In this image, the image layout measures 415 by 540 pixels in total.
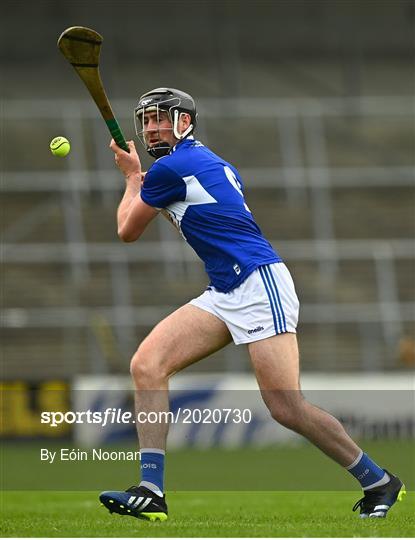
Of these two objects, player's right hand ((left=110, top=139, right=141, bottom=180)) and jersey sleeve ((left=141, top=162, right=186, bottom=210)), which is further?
player's right hand ((left=110, top=139, right=141, bottom=180))

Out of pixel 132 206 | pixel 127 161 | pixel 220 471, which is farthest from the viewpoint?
pixel 220 471

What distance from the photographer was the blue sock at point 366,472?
674 centimetres

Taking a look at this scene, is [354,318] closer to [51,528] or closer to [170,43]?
[170,43]

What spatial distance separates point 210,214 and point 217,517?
5.59 ft

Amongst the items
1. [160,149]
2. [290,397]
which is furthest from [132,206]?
[290,397]

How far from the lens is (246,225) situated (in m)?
6.84

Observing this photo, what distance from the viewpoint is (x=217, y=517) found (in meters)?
7.34

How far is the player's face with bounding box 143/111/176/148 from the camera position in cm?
700

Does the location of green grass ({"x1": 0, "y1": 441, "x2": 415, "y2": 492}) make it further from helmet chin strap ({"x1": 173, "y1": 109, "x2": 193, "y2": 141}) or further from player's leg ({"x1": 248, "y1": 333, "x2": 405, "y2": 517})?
helmet chin strap ({"x1": 173, "y1": 109, "x2": 193, "y2": 141})

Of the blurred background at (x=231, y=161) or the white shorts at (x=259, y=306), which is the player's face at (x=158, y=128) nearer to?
the white shorts at (x=259, y=306)

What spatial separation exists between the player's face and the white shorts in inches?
34.1

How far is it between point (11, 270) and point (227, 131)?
512 centimetres

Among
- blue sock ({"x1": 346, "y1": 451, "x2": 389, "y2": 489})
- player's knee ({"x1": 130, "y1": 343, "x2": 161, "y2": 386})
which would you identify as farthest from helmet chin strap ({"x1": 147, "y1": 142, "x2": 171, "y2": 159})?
blue sock ({"x1": 346, "y1": 451, "x2": 389, "y2": 489})

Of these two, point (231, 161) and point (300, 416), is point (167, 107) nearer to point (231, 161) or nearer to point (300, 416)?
point (300, 416)
